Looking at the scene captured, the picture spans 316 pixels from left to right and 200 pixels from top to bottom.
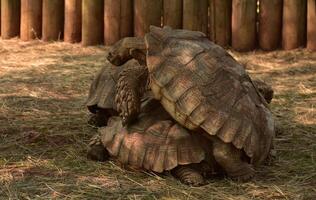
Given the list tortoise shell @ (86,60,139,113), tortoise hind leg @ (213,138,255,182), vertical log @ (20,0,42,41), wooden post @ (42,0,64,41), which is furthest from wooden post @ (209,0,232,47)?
tortoise hind leg @ (213,138,255,182)

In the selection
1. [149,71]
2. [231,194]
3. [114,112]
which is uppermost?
[149,71]

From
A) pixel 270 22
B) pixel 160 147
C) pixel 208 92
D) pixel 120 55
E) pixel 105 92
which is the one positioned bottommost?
pixel 160 147

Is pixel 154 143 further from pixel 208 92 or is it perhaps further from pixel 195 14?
pixel 195 14

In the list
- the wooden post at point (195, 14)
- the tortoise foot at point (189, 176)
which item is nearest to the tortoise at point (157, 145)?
the tortoise foot at point (189, 176)

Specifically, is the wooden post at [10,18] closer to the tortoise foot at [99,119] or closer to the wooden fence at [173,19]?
the wooden fence at [173,19]

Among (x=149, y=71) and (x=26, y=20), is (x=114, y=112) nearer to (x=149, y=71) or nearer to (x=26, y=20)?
(x=149, y=71)

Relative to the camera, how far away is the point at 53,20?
7.78 m

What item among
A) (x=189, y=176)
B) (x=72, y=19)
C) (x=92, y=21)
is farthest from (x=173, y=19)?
(x=189, y=176)

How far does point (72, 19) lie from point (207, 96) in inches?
175

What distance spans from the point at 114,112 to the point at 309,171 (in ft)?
4.23

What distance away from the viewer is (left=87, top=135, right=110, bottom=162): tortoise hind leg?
393 cm

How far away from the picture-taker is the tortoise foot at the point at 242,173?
3.57 metres

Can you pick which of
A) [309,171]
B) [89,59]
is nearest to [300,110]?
[309,171]

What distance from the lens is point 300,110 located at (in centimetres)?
524
